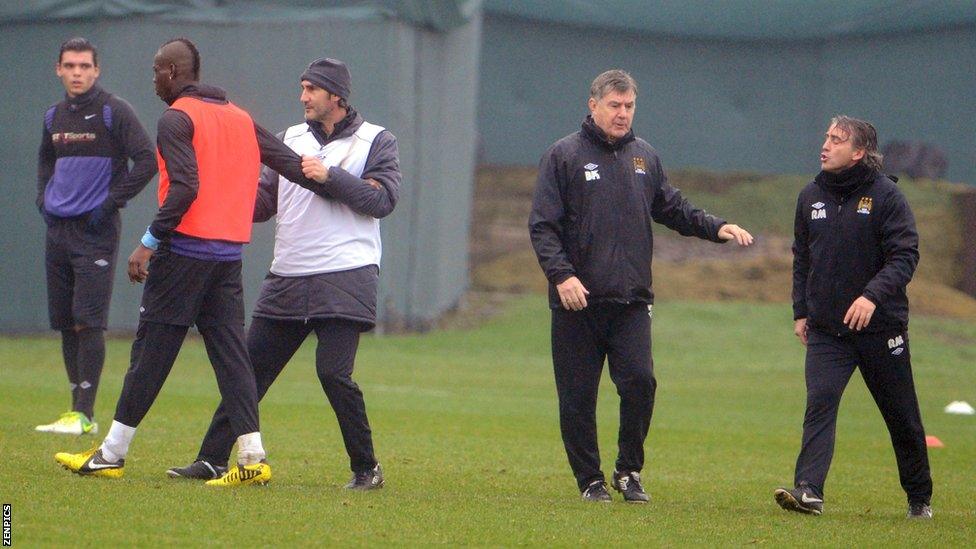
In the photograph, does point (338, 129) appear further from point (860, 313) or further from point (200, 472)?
point (860, 313)

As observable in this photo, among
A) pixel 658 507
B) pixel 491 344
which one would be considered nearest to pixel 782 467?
pixel 658 507

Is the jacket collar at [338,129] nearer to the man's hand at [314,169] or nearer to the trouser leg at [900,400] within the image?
the man's hand at [314,169]

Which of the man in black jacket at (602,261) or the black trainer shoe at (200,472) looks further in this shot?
the man in black jacket at (602,261)

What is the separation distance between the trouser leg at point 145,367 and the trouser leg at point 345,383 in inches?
25.0

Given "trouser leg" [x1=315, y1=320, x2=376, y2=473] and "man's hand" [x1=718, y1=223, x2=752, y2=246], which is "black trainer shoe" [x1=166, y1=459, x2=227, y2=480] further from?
"man's hand" [x1=718, y1=223, x2=752, y2=246]

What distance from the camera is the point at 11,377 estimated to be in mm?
12984

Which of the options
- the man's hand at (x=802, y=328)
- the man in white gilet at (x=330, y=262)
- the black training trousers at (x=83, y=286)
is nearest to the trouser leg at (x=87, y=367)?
the black training trousers at (x=83, y=286)

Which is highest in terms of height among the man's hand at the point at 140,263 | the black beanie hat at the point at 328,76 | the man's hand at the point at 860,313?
the black beanie hat at the point at 328,76

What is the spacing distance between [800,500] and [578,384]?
1181 millimetres

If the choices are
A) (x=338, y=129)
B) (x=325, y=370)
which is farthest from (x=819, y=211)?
(x=325, y=370)

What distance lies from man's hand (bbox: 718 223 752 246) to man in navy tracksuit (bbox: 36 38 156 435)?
332 cm

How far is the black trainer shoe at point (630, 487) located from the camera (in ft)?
23.0

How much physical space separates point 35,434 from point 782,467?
14.4ft

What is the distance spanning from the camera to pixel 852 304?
22.1 ft
